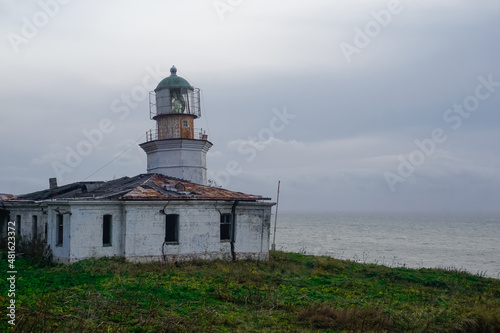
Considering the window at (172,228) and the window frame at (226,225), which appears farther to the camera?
the window frame at (226,225)

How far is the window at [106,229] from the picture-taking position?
19156 millimetres

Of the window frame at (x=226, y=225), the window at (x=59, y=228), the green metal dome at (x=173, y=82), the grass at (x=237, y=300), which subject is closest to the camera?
the grass at (x=237, y=300)

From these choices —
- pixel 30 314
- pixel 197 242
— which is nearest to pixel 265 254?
pixel 197 242

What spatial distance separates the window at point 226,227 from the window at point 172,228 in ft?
7.35

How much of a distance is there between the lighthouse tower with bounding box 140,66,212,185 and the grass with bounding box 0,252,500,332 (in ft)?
25.0

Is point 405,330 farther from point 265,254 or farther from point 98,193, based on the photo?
point 98,193

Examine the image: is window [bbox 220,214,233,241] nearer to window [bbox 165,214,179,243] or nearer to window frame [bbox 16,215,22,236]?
window [bbox 165,214,179,243]

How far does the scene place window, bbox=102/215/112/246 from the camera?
62.8 ft

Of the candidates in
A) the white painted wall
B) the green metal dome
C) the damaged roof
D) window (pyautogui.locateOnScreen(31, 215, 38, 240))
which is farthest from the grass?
the green metal dome

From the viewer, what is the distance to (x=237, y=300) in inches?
509

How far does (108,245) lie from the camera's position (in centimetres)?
1895

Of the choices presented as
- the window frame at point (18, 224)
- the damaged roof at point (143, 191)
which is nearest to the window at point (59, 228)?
the damaged roof at point (143, 191)

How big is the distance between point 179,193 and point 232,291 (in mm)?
7632

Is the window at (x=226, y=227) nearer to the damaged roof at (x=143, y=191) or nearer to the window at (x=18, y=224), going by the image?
the damaged roof at (x=143, y=191)
